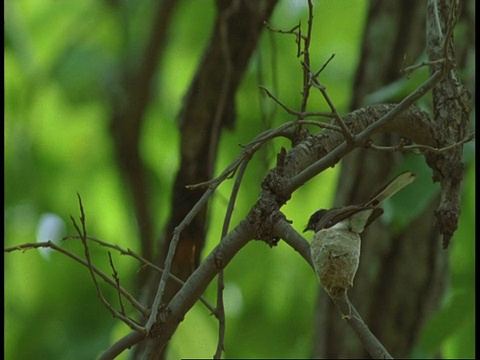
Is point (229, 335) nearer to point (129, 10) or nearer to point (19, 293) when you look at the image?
point (19, 293)

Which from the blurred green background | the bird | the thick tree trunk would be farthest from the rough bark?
the bird

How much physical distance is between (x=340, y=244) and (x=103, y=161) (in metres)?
2.63

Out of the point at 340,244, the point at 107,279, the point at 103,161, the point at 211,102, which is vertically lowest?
the point at 340,244

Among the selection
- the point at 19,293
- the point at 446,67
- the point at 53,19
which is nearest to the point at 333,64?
the point at 53,19

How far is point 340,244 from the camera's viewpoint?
1599mm

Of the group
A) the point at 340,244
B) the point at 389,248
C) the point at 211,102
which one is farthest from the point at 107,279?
the point at 389,248

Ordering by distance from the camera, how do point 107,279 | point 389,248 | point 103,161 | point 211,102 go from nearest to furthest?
point 107,279 → point 211,102 → point 389,248 → point 103,161

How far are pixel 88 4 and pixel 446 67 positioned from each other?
2904 mm

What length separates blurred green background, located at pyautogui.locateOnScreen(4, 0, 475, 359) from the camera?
3.62 m

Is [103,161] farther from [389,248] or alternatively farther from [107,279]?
[107,279]

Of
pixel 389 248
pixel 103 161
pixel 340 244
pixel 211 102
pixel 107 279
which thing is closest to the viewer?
pixel 340 244

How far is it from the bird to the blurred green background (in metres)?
1.67

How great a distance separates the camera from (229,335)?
12.8 feet

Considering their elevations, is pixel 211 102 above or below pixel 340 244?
above
